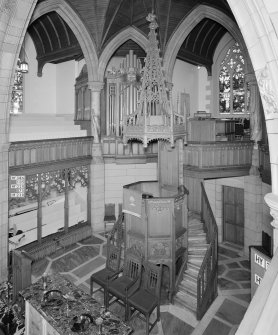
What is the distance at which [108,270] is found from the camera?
26.0 feet

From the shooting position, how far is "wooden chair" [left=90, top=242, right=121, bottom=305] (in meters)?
7.36

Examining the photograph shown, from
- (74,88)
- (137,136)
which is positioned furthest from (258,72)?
(74,88)

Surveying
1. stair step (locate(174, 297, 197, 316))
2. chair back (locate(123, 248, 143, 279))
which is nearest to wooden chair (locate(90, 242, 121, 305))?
chair back (locate(123, 248, 143, 279))

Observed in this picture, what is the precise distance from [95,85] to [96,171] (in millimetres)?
3398

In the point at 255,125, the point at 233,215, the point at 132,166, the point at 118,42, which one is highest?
the point at 118,42

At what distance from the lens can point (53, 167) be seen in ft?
34.9

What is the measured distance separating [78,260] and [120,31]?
28.5ft

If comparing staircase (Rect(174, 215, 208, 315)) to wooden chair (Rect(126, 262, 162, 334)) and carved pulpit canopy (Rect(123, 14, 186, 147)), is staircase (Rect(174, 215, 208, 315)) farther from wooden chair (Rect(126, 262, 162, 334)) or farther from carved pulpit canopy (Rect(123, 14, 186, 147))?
carved pulpit canopy (Rect(123, 14, 186, 147))

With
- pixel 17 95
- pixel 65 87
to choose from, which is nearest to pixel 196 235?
pixel 65 87

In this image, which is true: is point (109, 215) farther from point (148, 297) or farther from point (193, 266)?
point (148, 297)

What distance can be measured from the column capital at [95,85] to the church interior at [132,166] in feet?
0.18

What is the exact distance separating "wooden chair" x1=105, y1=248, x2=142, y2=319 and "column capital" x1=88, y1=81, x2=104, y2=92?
673cm

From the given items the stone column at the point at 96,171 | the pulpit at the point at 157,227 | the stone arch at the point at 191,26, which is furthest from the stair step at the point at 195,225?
the stone arch at the point at 191,26

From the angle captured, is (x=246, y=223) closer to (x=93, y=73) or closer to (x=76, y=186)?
(x=76, y=186)
